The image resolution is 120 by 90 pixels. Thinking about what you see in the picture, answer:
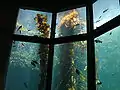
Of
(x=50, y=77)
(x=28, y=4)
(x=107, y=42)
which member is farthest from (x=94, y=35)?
(x=28, y=4)

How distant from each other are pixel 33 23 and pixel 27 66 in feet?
3.48

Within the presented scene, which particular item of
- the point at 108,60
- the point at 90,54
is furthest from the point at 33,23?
the point at 108,60

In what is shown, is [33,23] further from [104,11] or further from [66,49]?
[104,11]

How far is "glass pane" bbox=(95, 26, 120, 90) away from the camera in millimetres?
3902

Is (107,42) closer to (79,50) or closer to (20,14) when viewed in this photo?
(79,50)

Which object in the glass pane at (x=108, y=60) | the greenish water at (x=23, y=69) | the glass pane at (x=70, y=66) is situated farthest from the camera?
the greenish water at (x=23, y=69)

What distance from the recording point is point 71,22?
503 centimetres

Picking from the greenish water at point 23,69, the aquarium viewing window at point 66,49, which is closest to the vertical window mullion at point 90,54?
the aquarium viewing window at point 66,49

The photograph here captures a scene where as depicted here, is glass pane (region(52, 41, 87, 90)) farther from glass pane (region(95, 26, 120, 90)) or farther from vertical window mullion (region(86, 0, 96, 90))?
glass pane (region(95, 26, 120, 90))

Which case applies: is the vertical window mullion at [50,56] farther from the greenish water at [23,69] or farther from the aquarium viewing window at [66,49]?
the greenish water at [23,69]

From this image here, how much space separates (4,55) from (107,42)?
7.33 feet

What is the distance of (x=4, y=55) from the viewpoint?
4.79 metres

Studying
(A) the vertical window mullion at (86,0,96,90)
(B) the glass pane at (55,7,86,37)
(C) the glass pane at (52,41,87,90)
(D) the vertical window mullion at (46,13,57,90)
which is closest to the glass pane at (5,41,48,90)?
(D) the vertical window mullion at (46,13,57,90)

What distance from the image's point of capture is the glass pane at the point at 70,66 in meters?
4.41
